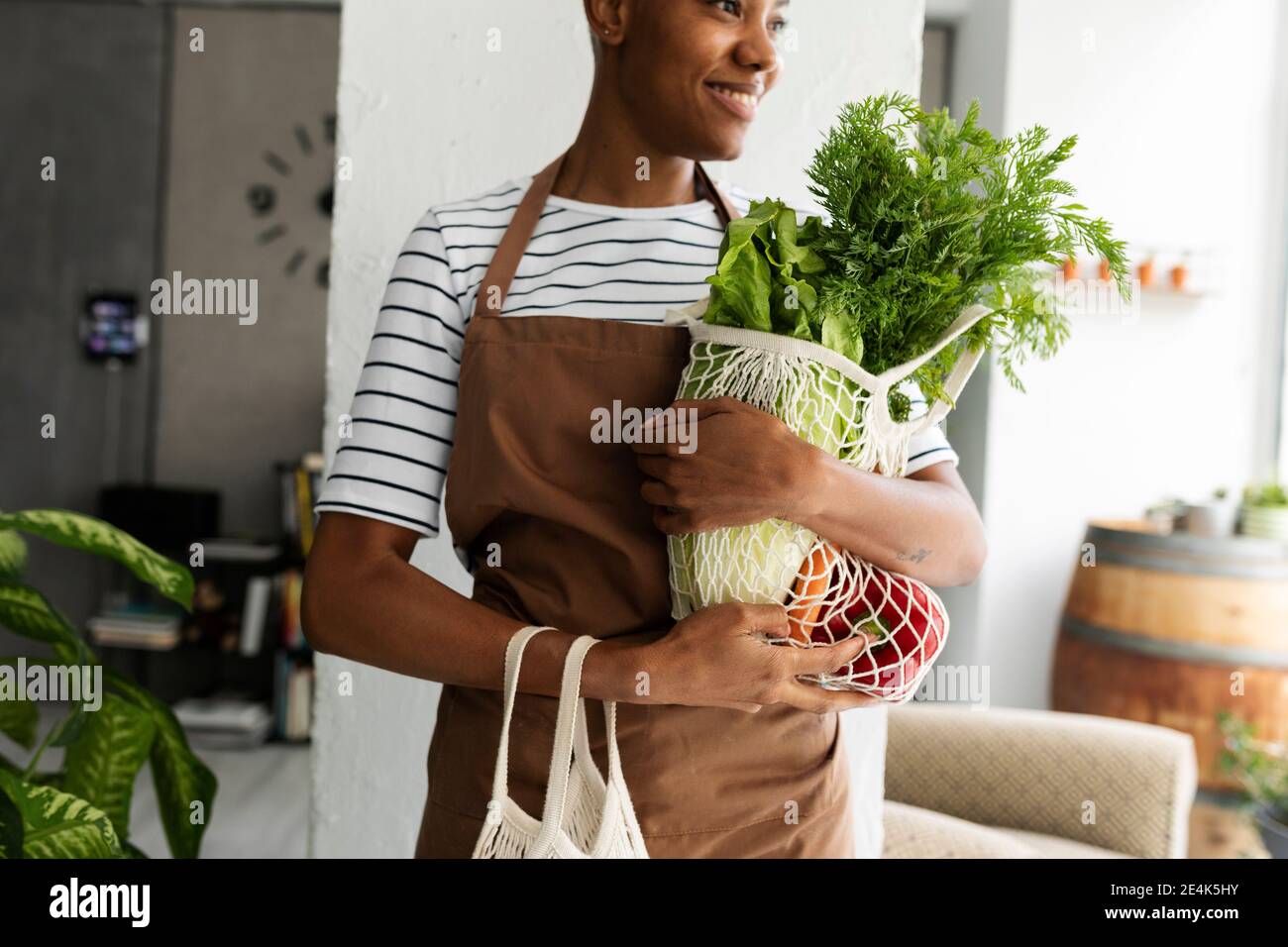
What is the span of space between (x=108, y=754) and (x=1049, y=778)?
1.75 metres

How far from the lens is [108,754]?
123cm

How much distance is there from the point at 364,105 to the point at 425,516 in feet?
2.23

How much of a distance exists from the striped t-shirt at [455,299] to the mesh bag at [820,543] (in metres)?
0.16

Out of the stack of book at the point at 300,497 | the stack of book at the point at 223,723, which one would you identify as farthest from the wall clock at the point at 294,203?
the stack of book at the point at 223,723

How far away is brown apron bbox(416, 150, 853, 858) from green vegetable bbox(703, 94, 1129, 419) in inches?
5.4

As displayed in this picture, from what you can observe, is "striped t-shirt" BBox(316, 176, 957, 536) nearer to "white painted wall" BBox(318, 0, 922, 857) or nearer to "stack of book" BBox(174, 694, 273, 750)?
"white painted wall" BBox(318, 0, 922, 857)

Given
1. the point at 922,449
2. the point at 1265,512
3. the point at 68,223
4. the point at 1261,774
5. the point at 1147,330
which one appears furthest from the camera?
the point at 68,223

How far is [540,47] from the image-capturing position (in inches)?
55.2

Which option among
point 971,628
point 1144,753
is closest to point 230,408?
point 971,628

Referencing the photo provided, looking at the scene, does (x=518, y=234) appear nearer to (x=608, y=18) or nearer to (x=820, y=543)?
(x=608, y=18)

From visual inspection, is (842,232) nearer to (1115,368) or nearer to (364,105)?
(364,105)

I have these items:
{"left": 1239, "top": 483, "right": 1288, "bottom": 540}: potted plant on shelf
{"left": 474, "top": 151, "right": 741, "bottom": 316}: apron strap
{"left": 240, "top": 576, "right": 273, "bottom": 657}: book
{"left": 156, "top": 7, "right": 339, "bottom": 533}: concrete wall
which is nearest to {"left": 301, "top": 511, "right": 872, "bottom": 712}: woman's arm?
{"left": 474, "top": 151, "right": 741, "bottom": 316}: apron strap

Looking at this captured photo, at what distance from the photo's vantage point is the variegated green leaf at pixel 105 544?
1.17 m

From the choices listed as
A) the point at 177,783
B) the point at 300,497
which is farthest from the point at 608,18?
the point at 300,497
